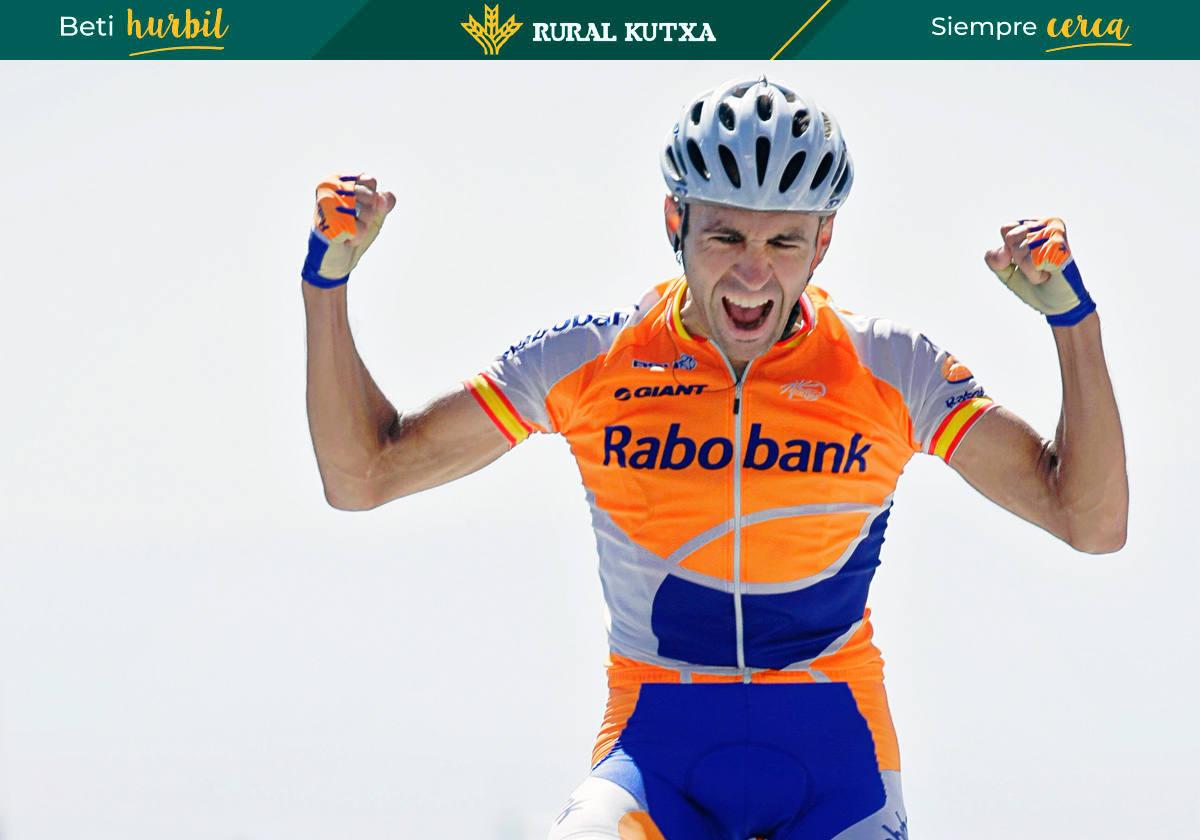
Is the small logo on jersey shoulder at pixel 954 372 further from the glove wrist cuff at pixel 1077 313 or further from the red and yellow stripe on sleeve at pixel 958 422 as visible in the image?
the glove wrist cuff at pixel 1077 313

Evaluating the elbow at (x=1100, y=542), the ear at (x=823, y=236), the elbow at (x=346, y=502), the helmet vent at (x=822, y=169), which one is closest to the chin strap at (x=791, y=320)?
the ear at (x=823, y=236)

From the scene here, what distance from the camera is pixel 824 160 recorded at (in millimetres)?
4355

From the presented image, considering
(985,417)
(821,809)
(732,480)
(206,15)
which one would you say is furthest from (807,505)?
(206,15)

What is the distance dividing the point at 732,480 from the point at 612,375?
18.6 inches

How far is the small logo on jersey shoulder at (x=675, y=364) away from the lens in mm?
4473

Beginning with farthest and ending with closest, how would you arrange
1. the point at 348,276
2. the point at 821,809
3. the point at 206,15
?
the point at 206,15 < the point at 348,276 < the point at 821,809

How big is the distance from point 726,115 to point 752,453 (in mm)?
964

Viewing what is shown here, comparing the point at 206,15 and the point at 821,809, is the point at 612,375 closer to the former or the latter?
the point at 821,809

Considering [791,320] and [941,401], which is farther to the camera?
[791,320]

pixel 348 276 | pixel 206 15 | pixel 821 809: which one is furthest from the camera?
pixel 206 15

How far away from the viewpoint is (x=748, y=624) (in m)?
4.33

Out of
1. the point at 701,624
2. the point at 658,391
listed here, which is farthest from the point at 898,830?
the point at 658,391

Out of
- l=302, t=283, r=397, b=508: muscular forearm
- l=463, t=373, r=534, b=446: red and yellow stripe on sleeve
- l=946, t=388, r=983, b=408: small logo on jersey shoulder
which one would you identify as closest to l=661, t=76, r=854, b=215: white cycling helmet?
l=946, t=388, r=983, b=408: small logo on jersey shoulder

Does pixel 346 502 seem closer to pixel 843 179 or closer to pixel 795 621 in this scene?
pixel 795 621
